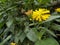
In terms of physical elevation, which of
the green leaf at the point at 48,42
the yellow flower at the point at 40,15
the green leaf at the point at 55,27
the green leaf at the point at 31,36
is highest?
the yellow flower at the point at 40,15

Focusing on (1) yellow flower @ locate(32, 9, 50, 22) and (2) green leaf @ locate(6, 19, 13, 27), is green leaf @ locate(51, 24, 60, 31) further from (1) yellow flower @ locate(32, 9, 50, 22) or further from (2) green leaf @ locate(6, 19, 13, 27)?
(2) green leaf @ locate(6, 19, 13, 27)

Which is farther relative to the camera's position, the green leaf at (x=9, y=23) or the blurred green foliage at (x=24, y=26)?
the green leaf at (x=9, y=23)

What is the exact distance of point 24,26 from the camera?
142cm

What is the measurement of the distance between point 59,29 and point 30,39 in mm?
183

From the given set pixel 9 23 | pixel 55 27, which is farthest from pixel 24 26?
pixel 55 27

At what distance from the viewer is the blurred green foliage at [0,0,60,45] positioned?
1.29 m

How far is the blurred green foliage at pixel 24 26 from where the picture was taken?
4.24 feet

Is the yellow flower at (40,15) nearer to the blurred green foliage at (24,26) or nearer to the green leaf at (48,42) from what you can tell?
the blurred green foliage at (24,26)

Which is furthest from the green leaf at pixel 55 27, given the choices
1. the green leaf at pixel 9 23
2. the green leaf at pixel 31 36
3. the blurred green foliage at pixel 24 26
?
the green leaf at pixel 9 23

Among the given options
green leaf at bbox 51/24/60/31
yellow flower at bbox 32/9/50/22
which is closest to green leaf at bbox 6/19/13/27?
yellow flower at bbox 32/9/50/22

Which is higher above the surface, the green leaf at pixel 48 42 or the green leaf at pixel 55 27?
the green leaf at pixel 55 27

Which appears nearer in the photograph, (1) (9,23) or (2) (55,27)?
(2) (55,27)

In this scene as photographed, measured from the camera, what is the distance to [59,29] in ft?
4.24

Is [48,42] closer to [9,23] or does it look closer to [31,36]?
[31,36]
